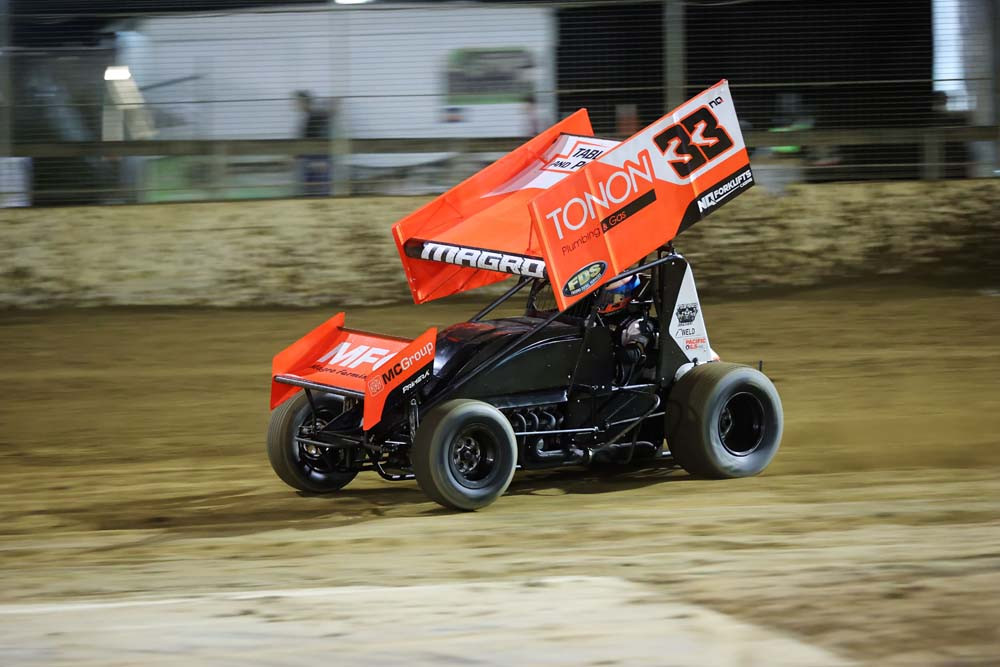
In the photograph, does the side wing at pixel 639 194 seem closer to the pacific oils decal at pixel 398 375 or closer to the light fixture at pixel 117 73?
the pacific oils decal at pixel 398 375

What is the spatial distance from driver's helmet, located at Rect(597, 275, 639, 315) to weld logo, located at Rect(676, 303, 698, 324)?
0.31m

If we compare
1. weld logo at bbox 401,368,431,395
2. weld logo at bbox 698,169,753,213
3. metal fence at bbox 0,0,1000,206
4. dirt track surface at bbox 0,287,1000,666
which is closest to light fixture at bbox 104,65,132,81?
metal fence at bbox 0,0,1000,206

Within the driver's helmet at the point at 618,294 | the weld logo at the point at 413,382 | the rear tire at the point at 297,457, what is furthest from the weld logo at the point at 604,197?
the rear tire at the point at 297,457

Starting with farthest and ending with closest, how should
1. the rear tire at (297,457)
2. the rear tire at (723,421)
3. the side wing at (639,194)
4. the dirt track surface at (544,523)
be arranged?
the rear tire at (723,421), the rear tire at (297,457), the side wing at (639,194), the dirt track surface at (544,523)

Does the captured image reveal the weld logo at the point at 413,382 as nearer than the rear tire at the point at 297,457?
Yes

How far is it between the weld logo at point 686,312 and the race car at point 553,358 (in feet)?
0.04

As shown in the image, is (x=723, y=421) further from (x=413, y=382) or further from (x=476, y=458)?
(x=413, y=382)

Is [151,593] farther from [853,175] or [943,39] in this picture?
[943,39]

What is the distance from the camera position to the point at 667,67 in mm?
15328

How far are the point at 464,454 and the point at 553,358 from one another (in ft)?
2.77

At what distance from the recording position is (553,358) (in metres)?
7.48

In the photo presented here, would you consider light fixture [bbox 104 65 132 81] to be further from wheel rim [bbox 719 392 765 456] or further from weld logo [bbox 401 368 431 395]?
wheel rim [bbox 719 392 765 456]

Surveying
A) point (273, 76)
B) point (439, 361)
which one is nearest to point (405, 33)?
point (273, 76)

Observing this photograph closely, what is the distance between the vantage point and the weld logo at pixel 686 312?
7.92 meters
